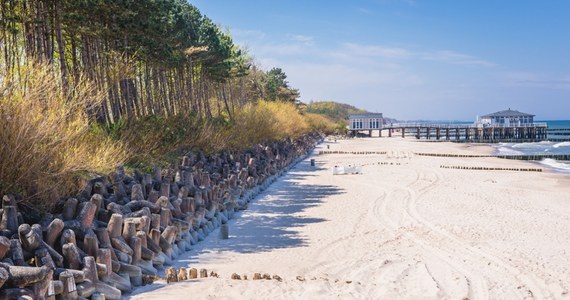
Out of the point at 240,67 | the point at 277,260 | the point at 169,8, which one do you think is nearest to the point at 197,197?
the point at 277,260

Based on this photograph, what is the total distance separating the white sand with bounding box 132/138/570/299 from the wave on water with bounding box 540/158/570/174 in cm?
1378

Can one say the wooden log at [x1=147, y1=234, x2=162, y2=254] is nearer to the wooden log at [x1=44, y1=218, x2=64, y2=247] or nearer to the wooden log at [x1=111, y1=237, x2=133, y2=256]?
the wooden log at [x1=111, y1=237, x2=133, y2=256]

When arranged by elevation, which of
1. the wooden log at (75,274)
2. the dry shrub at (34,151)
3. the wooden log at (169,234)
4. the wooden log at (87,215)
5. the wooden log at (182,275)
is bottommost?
the wooden log at (182,275)

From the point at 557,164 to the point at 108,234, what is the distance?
36.3m

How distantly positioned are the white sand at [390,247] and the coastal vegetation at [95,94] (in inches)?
105

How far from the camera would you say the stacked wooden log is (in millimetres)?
6086

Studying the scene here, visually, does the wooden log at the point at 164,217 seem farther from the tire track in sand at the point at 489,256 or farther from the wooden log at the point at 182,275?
the tire track in sand at the point at 489,256

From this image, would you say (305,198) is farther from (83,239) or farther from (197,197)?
(83,239)

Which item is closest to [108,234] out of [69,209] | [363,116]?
[69,209]

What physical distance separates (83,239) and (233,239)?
4524mm

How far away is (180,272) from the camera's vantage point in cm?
779

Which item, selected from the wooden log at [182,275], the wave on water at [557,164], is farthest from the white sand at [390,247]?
the wave on water at [557,164]

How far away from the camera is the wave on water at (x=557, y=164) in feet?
108

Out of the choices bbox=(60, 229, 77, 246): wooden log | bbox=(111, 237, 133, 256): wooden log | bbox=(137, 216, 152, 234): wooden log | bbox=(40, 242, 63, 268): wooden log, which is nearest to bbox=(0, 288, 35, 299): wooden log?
bbox=(40, 242, 63, 268): wooden log
